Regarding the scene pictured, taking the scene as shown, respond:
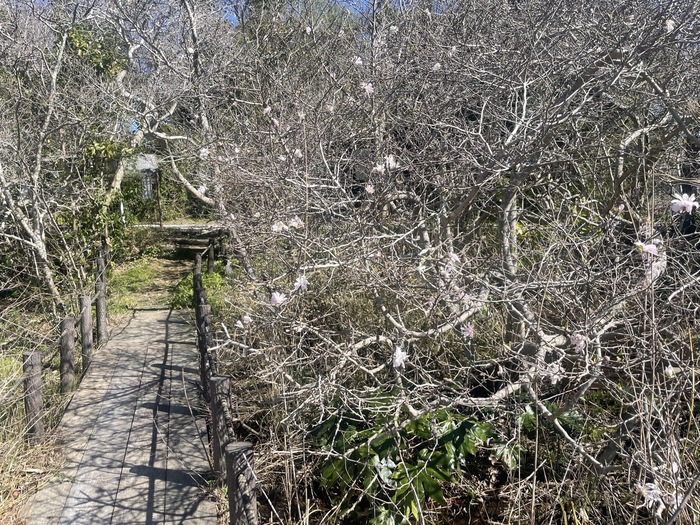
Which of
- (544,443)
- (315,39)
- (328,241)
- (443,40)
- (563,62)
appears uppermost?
(315,39)

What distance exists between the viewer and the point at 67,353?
5785mm

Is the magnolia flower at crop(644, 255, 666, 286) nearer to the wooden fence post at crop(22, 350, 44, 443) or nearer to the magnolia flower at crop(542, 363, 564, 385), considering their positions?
the magnolia flower at crop(542, 363, 564, 385)

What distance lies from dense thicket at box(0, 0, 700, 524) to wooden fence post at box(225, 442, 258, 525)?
10.7 inches

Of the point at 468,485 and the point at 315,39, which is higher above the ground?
the point at 315,39

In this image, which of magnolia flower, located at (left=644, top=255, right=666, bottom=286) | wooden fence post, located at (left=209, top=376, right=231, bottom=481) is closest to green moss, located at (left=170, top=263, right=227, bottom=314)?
wooden fence post, located at (left=209, top=376, right=231, bottom=481)

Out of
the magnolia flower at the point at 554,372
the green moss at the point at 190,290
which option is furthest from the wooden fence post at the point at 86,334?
the magnolia flower at the point at 554,372

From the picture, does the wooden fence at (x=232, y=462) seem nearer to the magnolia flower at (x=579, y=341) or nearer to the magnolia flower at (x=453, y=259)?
the magnolia flower at (x=453, y=259)

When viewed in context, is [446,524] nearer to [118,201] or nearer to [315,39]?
[315,39]

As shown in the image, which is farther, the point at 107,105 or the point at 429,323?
the point at 107,105

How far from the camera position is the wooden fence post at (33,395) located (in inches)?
184

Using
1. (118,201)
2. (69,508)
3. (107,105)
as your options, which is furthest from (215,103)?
(69,508)

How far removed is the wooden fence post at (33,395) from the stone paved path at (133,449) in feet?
0.74

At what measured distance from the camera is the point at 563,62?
437cm

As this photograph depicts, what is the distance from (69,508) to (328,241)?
226cm
